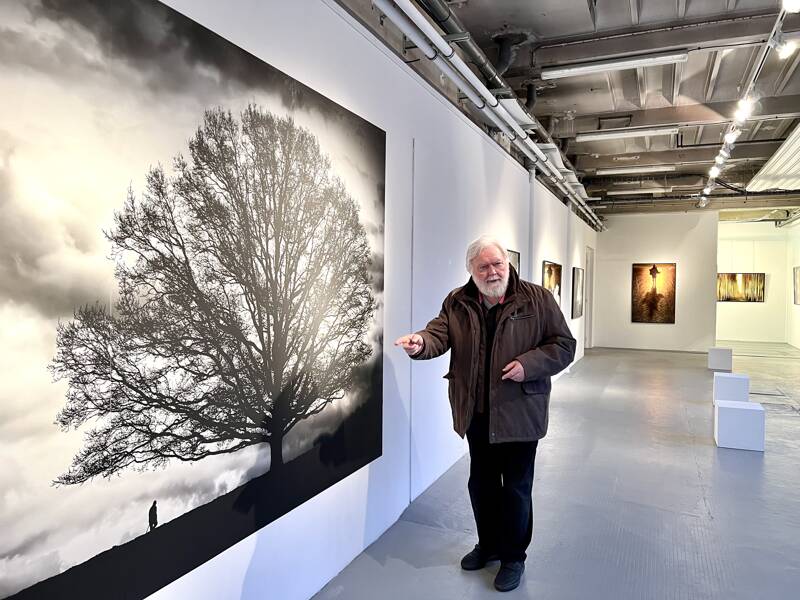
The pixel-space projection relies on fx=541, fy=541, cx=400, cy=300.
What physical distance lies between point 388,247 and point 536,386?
1211 mm

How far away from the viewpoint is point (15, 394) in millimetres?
1313

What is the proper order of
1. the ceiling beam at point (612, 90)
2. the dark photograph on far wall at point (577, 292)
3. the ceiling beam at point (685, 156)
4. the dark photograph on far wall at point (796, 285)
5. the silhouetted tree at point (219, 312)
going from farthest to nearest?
1. the dark photograph on far wall at point (796, 285)
2. the dark photograph on far wall at point (577, 292)
3. the ceiling beam at point (685, 156)
4. the ceiling beam at point (612, 90)
5. the silhouetted tree at point (219, 312)

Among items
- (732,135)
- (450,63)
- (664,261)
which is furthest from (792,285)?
(450,63)

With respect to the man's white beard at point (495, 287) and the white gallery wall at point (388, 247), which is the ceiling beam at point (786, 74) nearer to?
the white gallery wall at point (388, 247)

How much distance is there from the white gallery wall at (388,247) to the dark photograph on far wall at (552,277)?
9.86 feet

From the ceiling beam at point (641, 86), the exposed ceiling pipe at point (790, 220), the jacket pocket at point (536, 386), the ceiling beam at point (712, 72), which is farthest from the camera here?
the exposed ceiling pipe at point (790, 220)

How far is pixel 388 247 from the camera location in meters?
3.21

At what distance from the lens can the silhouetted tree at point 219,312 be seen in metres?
Result: 1.55

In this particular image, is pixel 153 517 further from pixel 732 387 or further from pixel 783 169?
pixel 783 169

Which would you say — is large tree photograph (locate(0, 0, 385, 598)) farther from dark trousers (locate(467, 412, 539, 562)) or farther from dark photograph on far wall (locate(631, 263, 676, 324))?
dark photograph on far wall (locate(631, 263, 676, 324))

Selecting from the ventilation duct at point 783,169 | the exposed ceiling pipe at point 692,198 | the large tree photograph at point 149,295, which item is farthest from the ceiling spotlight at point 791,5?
the exposed ceiling pipe at point 692,198

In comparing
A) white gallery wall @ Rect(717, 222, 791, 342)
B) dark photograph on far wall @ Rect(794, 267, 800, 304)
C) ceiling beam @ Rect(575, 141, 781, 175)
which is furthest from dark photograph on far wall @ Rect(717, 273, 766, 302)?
ceiling beam @ Rect(575, 141, 781, 175)

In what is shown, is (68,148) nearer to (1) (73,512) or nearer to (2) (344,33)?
(1) (73,512)

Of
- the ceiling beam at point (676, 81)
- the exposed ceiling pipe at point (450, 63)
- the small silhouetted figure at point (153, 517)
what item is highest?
the ceiling beam at point (676, 81)
